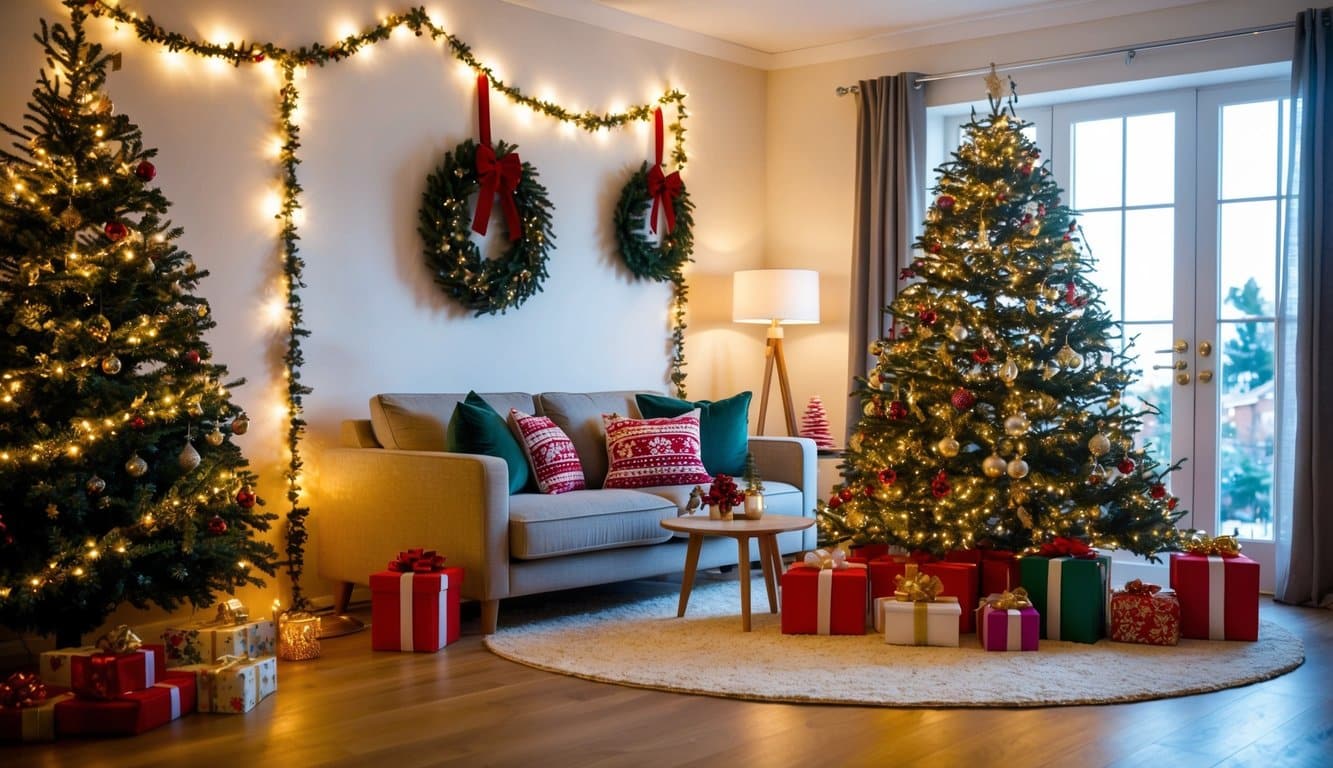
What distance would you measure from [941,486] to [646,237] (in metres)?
2.38

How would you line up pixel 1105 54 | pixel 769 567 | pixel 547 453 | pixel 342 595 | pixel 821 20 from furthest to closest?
pixel 821 20
pixel 1105 54
pixel 547 453
pixel 342 595
pixel 769 567

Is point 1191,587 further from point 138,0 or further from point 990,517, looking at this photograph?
point 138,0

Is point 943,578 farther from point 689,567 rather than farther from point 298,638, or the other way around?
point 298,638

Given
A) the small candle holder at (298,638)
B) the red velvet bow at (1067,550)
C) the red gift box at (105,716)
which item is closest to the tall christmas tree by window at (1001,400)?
the red velvet bow at (1067,550)

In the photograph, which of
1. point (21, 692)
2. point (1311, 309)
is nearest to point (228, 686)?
point (21, 692)

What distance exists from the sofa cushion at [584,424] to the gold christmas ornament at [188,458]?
185 cm

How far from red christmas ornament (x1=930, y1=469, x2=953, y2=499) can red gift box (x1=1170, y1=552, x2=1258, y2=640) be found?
2.76 ft

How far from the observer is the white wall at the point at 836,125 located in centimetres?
595

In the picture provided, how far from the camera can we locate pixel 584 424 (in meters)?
5.53

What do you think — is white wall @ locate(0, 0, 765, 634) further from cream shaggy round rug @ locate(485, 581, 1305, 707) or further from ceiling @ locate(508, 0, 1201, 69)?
cream shaggy round rug @ locate(485, 581, 1305, 707)

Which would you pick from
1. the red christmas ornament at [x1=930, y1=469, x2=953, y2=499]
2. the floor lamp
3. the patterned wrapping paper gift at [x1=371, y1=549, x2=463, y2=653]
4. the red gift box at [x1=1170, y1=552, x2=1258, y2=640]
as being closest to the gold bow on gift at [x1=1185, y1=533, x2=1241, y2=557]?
the red gift box at [x1=1170, y1=552, x2=1258, y2=640]

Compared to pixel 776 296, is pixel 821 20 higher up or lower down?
higher up

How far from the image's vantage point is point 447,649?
14.1 ft

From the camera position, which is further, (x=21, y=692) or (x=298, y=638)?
(x=298, y=638)
